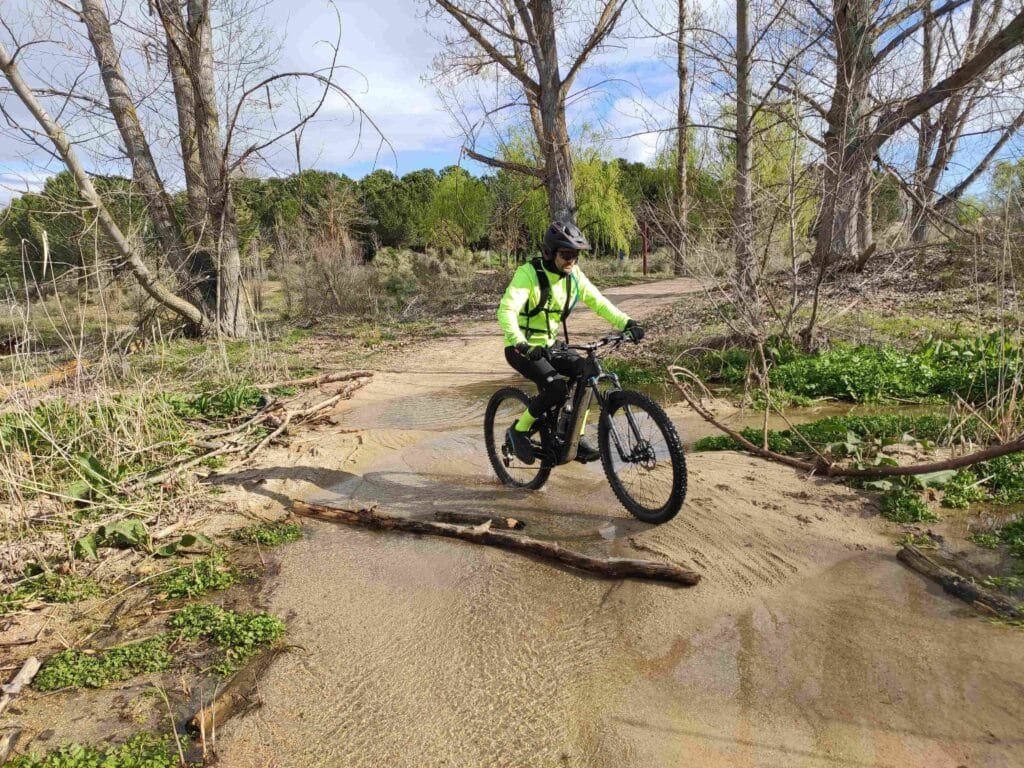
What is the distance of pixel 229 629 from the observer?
11.7 feet

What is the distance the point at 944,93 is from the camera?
10.1 meters

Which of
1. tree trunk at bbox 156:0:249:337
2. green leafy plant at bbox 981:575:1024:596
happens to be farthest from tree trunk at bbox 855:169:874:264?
tree trunk at bbox 156:0:249:337

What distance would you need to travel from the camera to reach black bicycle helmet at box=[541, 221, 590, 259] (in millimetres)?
4574

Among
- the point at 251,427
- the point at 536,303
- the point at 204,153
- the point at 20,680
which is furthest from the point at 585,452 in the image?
the point at 204,153

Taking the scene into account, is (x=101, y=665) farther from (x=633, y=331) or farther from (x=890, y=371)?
(x=890, y=371)

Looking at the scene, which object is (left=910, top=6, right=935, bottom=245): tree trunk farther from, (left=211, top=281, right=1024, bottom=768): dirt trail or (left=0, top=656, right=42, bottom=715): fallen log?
(left=0, top=656, right=42, bottom=715): fallen log

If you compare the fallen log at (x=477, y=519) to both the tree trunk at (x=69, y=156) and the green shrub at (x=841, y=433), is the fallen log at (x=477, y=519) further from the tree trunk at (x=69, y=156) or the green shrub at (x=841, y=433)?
the tree trunk at (x=69, y=156)

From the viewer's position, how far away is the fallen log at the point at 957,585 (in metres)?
3.20

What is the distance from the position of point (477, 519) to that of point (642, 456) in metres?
1.44

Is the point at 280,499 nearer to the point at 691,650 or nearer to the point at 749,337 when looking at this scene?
the point at 691,650

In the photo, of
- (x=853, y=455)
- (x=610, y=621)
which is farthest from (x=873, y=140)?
(x=610, y=621)

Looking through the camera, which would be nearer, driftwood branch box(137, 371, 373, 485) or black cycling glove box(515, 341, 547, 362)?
black cycling glove box(515, 341, 547, 362)

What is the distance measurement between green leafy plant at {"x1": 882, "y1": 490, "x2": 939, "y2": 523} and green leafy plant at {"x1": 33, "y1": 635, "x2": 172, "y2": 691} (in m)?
4.78

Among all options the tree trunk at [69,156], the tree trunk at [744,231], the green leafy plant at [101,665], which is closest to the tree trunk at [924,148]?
the tree trunk at [744,231]
